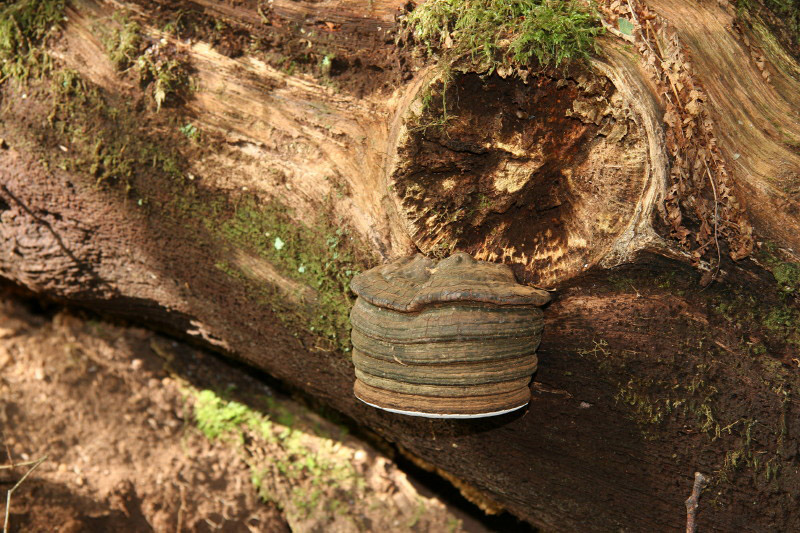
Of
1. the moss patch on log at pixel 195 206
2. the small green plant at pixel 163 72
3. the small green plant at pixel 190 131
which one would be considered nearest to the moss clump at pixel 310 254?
the moss patch on log at pixel 195 206

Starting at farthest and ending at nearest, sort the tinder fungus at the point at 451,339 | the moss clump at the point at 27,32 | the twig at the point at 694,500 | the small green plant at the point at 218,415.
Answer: the small green plant at the point at 218,415 → the moss clump at the point at 27,32 → the twig at the point at 694,500 → the tinder fungus at the point at 451,339

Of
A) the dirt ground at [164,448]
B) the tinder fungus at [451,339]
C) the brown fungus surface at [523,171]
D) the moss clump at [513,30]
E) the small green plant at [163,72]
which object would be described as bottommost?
the dirt ground at [164,448]

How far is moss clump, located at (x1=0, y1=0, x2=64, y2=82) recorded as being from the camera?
3.32 metres

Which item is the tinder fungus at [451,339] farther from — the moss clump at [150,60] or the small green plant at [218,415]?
the small green plant at [218,415]

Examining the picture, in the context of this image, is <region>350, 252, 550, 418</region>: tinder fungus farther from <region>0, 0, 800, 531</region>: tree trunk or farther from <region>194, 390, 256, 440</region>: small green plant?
<region>194, 390, 256, 440</region>: small green plant

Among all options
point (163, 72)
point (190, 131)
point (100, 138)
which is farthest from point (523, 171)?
point (100, 138)

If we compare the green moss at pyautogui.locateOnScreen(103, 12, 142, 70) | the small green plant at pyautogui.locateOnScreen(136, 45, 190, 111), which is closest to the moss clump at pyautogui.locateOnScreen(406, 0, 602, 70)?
the small green plant at pyautogui.locateOnScreen(136, 45, 190, 111)

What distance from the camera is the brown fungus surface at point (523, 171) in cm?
243

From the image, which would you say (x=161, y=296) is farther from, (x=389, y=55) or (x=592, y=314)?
(x=592, y=314)

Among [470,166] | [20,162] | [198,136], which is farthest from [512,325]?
[20,162]

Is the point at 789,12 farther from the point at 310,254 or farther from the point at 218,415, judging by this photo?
the point at 218,415

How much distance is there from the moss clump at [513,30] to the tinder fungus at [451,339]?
831mm

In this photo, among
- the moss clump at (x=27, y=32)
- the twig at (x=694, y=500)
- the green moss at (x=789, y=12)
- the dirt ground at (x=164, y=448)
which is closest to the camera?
the twig at (x=694, y=500)

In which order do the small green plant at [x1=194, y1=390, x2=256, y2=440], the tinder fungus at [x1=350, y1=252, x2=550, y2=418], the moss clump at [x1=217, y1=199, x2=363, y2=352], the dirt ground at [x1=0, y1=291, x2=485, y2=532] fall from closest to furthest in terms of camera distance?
the tinder fungus at [x1=350, y1=252, x2=550, y2=418] → the moss clump at [x1=217, y1=199, x2=363, y2=352] → the dirt ground at [x1=0, y1=291, x2=485, y2=532] → the small green plant at [x1=194, y1=390, x2=256, y2=440]
